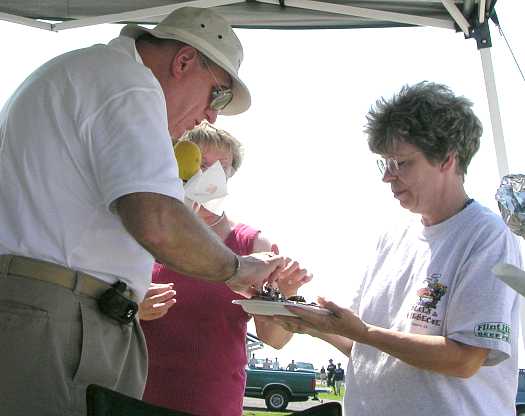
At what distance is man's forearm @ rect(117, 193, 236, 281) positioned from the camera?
1.60 meters

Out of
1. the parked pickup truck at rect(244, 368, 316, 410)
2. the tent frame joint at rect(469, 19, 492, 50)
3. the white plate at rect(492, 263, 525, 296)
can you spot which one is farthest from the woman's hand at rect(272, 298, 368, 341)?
the parked pickup truck at rect(244, 368, 316, 410)

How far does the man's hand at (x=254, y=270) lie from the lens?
182 centimetres

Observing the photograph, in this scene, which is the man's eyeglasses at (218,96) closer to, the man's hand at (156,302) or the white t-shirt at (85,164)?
the white t-shirt at (85,164)

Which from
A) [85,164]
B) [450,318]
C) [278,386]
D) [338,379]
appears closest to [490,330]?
[450,318]

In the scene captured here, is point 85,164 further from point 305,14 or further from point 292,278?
point 305,14

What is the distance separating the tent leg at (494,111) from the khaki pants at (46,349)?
289 centimetres

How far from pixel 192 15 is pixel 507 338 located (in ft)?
3.85

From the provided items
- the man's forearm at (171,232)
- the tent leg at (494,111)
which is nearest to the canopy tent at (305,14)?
the tent leg at (494,111)

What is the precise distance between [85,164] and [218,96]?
1.68ft

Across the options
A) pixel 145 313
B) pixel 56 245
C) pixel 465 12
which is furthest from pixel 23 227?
pixel 465 12

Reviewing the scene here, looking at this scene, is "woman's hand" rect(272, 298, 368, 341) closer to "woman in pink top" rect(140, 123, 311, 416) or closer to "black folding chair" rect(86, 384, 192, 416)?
"woman in pink top" rect(140, 123, 311, 416)

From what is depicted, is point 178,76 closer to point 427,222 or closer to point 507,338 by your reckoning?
point 427,222

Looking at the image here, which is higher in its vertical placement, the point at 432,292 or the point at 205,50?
the point at 205,50

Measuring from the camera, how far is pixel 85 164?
66.1 inches
